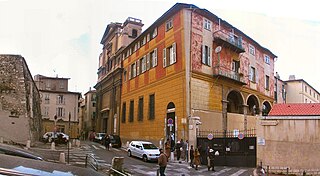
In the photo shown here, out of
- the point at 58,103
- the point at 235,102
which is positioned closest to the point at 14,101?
the point at 235,102

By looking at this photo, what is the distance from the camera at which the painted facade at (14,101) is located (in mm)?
27203

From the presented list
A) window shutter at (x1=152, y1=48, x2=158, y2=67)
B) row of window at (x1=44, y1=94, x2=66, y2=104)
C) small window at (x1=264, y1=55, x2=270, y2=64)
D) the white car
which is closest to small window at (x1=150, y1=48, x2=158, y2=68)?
window shutter at (x1=152, y1=48, x2=158, y2=67)

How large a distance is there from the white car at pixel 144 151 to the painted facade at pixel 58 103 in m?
33.2

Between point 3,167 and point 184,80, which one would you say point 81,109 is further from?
point 3,167

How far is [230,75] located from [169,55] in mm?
5915

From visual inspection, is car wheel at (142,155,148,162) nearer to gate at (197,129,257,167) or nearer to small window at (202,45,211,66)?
gate at (197,129,257,167)

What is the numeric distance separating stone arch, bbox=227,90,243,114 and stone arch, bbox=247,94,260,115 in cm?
233

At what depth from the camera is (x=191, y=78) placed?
86.9ft

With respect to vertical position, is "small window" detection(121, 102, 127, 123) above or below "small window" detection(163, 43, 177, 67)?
below

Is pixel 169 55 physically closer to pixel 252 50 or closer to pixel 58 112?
pixel 252 50

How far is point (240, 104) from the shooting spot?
32.8m

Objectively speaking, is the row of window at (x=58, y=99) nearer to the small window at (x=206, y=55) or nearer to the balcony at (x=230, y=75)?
the balcony at (x=230, y=75)

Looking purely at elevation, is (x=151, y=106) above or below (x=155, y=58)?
below

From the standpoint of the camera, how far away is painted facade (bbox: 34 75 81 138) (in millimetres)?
56906
